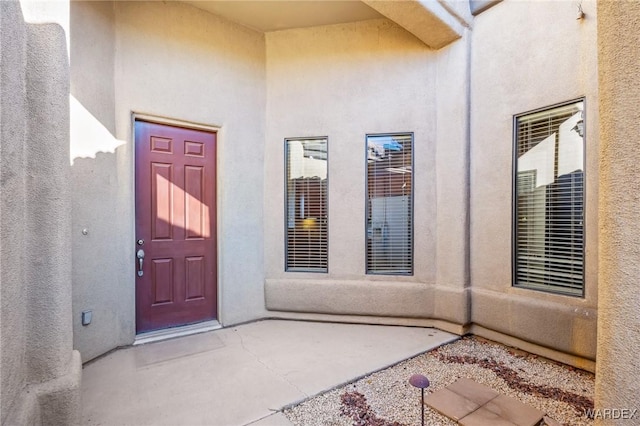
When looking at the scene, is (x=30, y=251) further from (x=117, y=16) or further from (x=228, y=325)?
(x=117, y=16)

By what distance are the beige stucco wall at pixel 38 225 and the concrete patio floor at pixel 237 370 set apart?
0.65m

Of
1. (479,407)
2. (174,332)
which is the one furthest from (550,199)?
(174,332)

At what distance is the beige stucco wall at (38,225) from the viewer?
155 centimetres

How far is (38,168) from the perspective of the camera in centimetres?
180

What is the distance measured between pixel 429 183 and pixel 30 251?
3824 mm

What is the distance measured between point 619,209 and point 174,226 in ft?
12.8

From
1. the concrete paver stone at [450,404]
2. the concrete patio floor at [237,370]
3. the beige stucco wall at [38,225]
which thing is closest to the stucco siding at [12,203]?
the beige stucco wall at [38,225]

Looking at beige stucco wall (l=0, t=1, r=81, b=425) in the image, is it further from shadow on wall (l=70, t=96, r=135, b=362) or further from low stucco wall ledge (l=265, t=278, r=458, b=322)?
low stucco wall ledge (l=265, t=278, r=458, b=322)

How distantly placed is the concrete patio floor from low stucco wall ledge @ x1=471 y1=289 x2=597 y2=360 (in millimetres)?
506

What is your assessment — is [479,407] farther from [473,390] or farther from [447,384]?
[447,384]

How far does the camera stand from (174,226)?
3.81 metres

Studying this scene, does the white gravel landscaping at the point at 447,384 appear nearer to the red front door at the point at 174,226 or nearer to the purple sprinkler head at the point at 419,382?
the purple sprinkler head at the point at 419,382

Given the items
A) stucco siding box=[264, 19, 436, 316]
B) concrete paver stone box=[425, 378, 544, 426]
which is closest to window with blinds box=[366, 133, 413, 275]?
stucco siding box=[264, 19, 436, 316]

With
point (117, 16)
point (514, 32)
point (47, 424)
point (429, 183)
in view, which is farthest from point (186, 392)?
point (514, 32)
